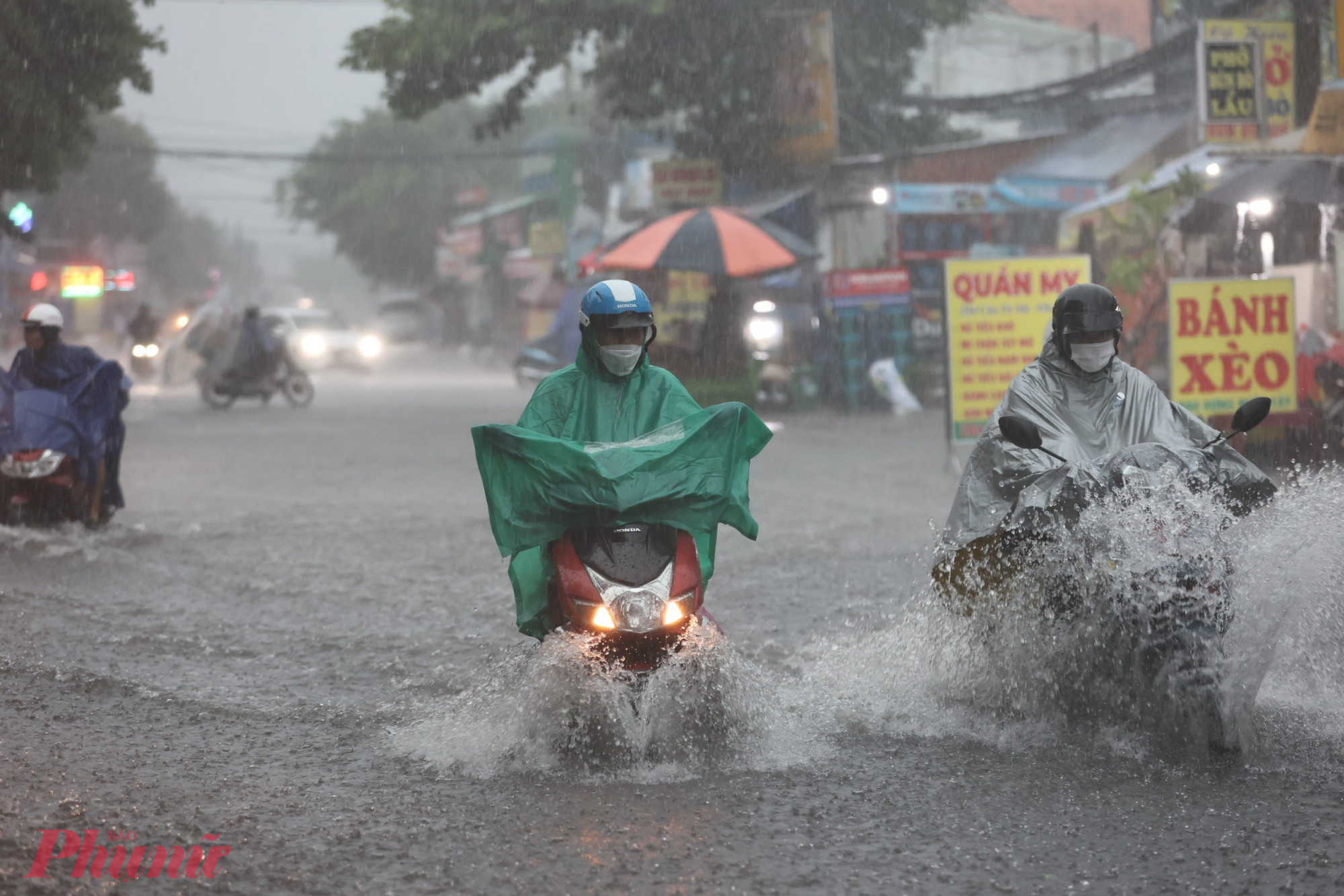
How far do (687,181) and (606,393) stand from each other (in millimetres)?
19476

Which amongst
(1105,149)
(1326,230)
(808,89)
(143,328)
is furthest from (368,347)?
(1326,230)

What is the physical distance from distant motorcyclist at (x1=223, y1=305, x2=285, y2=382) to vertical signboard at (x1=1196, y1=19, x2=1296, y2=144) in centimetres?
1457

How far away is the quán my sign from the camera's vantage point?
35.7 feet

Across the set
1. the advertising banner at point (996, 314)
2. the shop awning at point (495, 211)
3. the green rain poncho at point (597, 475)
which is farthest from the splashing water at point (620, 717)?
the shop awning at point (495, 211)

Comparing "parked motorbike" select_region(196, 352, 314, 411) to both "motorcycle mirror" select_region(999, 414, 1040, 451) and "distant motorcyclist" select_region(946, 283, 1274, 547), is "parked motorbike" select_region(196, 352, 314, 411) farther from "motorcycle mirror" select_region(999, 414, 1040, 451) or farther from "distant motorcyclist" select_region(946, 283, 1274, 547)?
"motorcycle mirror" select_region(999, 414, 1040, 451)

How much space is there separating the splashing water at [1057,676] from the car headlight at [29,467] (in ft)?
17.4

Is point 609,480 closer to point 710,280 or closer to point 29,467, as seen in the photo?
point 29,467

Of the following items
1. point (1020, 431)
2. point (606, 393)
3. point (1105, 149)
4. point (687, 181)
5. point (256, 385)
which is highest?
point (1105, 149)

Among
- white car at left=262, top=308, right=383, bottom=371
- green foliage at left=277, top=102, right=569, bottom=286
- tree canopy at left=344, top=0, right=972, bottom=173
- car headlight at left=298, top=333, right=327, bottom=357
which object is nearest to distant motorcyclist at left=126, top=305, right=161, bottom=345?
white car at left=262, top=308, right=383, bottom=371

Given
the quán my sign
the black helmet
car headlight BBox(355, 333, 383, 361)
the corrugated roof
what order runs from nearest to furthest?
the black helmet
the quán my sign
the corrugated roof
car headlight BBox(355, 333, 383, 361)

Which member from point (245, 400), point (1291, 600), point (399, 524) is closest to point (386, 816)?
point (1291, 600)

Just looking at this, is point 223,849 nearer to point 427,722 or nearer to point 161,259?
point 427,722

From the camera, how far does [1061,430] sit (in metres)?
4.98

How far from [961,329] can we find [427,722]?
25.1 ft
